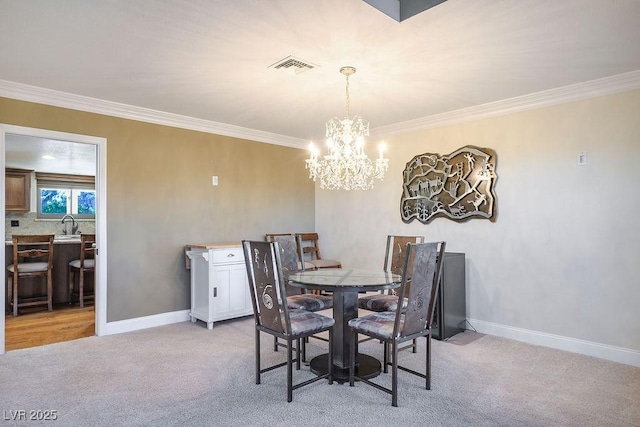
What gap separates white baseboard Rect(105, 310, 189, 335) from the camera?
387 centimetres

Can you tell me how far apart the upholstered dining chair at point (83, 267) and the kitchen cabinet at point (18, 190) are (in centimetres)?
225

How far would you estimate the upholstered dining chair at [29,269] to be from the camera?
4.61 metres

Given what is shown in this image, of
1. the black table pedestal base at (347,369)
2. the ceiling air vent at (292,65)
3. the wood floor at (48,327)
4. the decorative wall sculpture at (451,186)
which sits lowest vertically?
the wood floor at (48,327)

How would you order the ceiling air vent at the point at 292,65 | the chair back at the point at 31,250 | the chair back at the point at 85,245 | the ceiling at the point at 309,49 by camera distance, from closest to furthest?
1. the ceiling at the point at 309,49
2. the ceiling air vent at the point at 292,65
3. the chair back at the point at 31,250
4. the chair back at the point at 85,245

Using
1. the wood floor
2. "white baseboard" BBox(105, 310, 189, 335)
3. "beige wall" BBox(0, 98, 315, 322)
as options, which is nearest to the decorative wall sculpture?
"beige wall" BBox(0, 98, 315, 322)

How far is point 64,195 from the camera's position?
284 inches

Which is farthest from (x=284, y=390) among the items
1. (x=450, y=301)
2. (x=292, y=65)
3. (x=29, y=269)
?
(x=29, y=269)

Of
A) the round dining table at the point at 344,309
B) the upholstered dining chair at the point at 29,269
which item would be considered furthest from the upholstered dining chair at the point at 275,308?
the upholstered dining chair at the point at 29,269

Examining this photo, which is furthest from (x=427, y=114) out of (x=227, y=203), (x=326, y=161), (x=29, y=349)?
(x=29, y=349)

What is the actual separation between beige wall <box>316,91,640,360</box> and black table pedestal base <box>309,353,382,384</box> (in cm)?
158

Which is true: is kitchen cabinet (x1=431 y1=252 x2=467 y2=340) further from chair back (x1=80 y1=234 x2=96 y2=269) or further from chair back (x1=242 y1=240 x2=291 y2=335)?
chair back (x1=80 y1=234 x2=96 y2=269)

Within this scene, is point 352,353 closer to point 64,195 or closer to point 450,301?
point 450,301

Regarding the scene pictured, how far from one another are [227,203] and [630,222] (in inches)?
159

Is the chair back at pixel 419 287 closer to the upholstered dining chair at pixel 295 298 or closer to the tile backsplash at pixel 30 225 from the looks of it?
the upholstered dining chair at pixel 295 298
